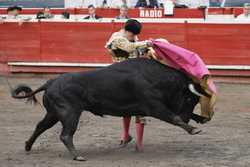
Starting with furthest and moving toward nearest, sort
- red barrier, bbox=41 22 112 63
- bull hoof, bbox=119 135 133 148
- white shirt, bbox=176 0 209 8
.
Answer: white shirt, bbox=176 0 209 8, red barrier, bbox=41 22 112 63, bull hoof, bbox=119 135 133 148

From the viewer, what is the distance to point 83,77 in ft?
21.4

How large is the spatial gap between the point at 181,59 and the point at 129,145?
107cm

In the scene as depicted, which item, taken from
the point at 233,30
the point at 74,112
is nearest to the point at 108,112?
the point at 74,112

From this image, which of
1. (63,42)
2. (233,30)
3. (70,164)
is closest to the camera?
(70,164)

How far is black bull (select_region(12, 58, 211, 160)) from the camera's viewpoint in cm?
647

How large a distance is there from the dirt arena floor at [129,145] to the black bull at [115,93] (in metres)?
0.33

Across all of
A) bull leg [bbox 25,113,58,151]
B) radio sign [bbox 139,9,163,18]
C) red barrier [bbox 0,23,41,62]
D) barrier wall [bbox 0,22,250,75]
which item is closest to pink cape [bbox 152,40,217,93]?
→ bull leg [bbox 25,113,58,151]

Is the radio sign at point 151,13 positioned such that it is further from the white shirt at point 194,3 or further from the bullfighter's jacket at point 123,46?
the bullfighter's jacket at point 123,46

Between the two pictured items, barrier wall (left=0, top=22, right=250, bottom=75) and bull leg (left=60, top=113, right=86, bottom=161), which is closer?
bull leg (left=60, top=113, right=86, bottom=161)

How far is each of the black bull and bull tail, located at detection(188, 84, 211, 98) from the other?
0.37ft

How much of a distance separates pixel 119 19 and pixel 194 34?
1.40m

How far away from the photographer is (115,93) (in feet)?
21.4

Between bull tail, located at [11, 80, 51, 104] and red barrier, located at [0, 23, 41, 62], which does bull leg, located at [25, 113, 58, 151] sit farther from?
red barrier, located at [0, 23, 41, 62]

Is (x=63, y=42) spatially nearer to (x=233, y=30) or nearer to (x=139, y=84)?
(x=233, y=30)
